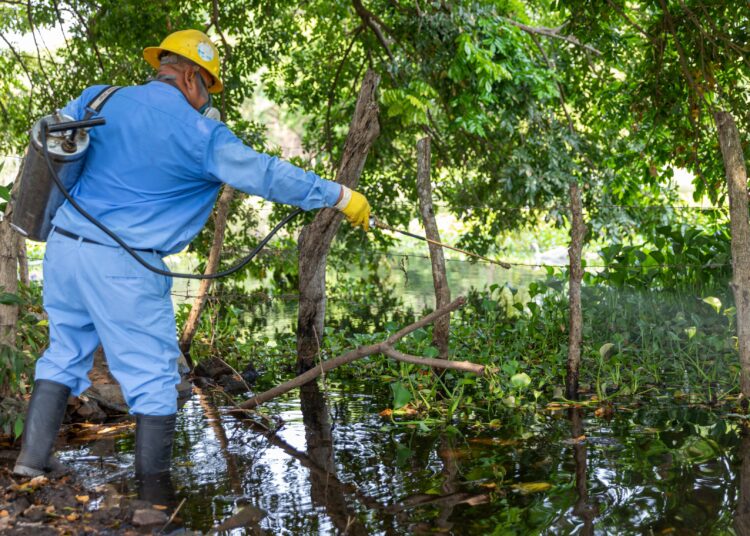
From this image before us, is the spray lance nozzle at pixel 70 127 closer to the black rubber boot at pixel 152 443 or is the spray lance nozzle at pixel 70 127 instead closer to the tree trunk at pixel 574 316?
the black rubber boot at pixel 152 443

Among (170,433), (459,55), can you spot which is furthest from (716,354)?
(170,433)

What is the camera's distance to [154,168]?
3.48 m

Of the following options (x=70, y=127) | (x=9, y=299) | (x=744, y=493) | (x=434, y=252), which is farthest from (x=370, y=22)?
(x=744, y=493)

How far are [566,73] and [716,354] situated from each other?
478 cm

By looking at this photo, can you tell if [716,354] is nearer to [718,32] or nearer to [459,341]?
[459,341]

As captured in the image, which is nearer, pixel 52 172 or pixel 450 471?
pixel 52 172

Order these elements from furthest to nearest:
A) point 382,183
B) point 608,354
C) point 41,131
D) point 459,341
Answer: point 382,183 < point 459,341 < point 608,354 < point 41,131

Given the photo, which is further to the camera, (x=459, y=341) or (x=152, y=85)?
(x=459, y=341)

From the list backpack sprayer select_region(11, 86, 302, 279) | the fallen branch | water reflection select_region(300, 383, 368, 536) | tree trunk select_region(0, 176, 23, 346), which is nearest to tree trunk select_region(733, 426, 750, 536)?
the fallen branch

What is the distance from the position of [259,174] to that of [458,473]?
5.48ft

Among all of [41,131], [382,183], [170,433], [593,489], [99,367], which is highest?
[382,183]

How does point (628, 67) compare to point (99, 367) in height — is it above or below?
above

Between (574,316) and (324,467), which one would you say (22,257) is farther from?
(574,316)

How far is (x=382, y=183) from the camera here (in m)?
10.0
